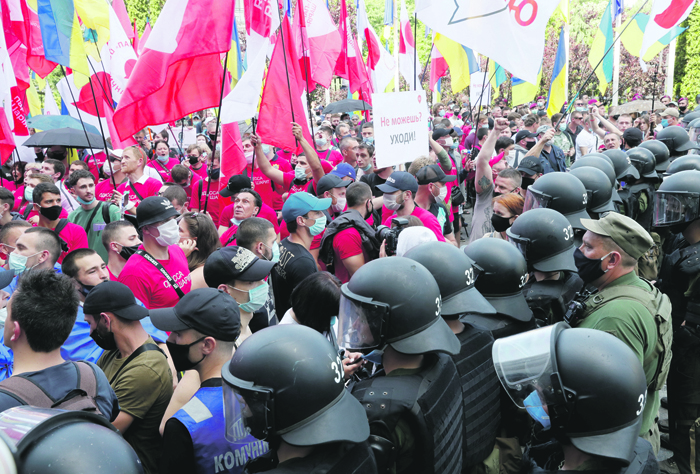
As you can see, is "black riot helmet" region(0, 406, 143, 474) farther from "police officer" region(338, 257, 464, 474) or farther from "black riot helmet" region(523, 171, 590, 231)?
"black riot helmet" region(523, 171, 590, 231)

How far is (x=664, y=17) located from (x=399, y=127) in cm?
810

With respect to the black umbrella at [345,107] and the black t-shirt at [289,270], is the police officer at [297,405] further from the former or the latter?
the black umbrella at [345,107]

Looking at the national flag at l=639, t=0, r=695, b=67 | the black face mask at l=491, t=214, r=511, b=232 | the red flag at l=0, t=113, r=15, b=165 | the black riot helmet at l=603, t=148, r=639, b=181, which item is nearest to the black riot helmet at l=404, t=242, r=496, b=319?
the black face mask at l=491, t=214, r=511, b=232

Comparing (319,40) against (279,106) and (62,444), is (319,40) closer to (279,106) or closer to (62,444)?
(279,106)

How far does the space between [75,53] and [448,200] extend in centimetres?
542

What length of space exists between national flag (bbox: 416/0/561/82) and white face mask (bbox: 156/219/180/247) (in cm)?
330

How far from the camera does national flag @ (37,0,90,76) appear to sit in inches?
296

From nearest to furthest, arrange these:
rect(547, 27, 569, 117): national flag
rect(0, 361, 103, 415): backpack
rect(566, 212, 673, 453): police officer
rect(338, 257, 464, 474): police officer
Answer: rect(0, 361, 103, 415): backpack
rect(338, 257, 464, 474): police officer
rect(566, 212, 673, 453): police officer
rect(547, 27, 569, 117): national flag

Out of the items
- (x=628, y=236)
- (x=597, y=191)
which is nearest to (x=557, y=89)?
(x=597, y=191)

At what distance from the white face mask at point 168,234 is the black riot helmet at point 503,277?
2.56 meters

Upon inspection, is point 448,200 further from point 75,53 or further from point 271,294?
point 75,53

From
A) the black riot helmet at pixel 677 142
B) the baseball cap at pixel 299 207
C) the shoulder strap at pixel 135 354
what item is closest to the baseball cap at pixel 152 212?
the baseball cap at pixel 299 207

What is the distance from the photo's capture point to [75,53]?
7.66 m

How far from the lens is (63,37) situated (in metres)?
7.55
